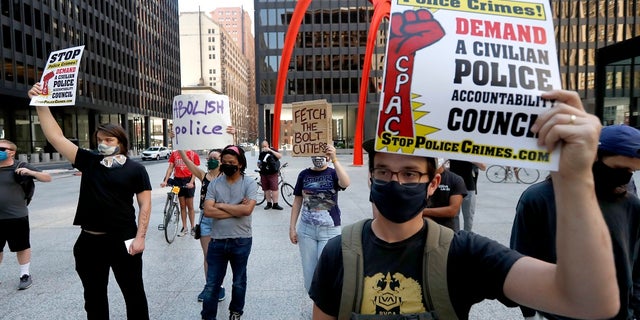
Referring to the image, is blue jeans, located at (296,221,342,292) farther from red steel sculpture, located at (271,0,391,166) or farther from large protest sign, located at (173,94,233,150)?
red steel sculpture, located at (271,0,391,166)

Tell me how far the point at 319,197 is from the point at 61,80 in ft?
9.54

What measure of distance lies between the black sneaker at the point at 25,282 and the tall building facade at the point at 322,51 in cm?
5271

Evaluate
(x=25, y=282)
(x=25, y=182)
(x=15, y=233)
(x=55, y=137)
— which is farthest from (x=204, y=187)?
(x=25, y=282)

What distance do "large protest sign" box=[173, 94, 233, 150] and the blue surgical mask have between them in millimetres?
1737

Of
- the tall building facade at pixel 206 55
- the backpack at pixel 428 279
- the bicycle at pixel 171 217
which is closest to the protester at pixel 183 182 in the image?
Answer: the bicycle at pixel 171 217

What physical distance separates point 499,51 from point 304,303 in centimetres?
392

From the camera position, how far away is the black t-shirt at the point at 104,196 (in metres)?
3.47

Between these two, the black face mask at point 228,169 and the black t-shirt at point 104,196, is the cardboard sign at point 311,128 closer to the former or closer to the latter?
the black face mask at point 228,169

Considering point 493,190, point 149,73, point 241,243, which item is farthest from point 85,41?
point 241,243

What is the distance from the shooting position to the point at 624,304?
219 centimetres

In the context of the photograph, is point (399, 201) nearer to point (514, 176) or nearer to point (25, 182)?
point (25, 182)

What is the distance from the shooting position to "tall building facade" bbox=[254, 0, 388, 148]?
188ft

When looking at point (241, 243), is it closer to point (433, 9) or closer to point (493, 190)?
point (433, 9)

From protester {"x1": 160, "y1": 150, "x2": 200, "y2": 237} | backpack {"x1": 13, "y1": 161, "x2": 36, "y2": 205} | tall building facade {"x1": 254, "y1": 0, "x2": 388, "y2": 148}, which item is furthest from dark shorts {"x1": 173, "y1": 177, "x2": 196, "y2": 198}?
tall building facade {"x1": 254, "y1": 0, "x2": 388, "y2": 148}
